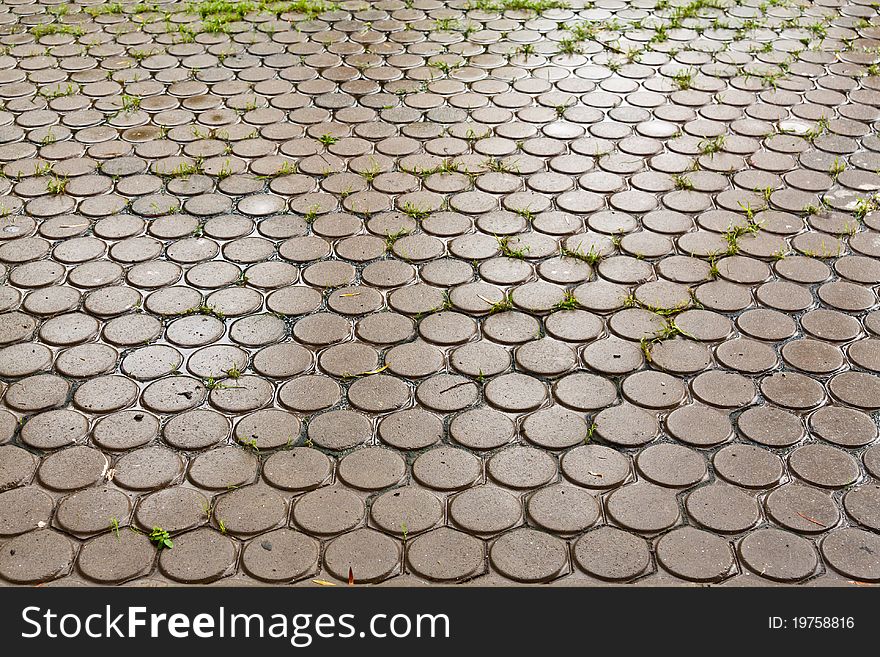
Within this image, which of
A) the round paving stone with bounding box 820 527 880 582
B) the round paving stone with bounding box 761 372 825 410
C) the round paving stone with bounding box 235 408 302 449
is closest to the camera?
the round paving stone with bounding box 820 527 880 582

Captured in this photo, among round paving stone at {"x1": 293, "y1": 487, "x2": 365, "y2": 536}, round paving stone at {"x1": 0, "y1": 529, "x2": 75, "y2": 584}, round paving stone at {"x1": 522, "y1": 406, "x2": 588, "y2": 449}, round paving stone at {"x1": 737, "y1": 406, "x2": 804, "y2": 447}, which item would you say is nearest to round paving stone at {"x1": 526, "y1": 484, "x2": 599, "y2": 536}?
round paving stone at {"x1": 522, "y1": 406, "x2": 588, "y2": 449}

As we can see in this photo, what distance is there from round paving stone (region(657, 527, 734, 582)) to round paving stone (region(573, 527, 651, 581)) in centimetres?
7

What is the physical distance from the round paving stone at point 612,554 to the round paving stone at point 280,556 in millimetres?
882

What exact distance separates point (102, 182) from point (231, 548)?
111 inches

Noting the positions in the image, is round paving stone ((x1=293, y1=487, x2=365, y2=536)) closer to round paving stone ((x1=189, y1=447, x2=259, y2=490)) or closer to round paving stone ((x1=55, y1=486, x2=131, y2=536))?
round paving stone ((x1=189, y1=447, x2=259, y2=490))

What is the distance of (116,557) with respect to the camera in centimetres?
295

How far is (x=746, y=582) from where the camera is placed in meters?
2.87

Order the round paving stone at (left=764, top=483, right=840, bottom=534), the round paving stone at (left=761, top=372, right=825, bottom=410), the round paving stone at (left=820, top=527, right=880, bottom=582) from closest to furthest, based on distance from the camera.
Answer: the round paving stone at (left=820, top=527, right=880, bottom=582) → the round paving stone at (left=764, top=483, right=840, bottom=534) → the round paving stone at (left=761, top=372, right=825, bottom=410)

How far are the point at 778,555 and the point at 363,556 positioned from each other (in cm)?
136

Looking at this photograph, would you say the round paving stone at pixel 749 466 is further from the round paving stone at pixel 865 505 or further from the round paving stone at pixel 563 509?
the round paving stone at pixel 563 509

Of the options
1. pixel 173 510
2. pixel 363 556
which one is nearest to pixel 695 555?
pixel 363 556

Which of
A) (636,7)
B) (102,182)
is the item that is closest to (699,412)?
(102,182)

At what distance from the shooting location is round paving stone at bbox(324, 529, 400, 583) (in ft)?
9.52

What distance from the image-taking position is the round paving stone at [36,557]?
290cm
